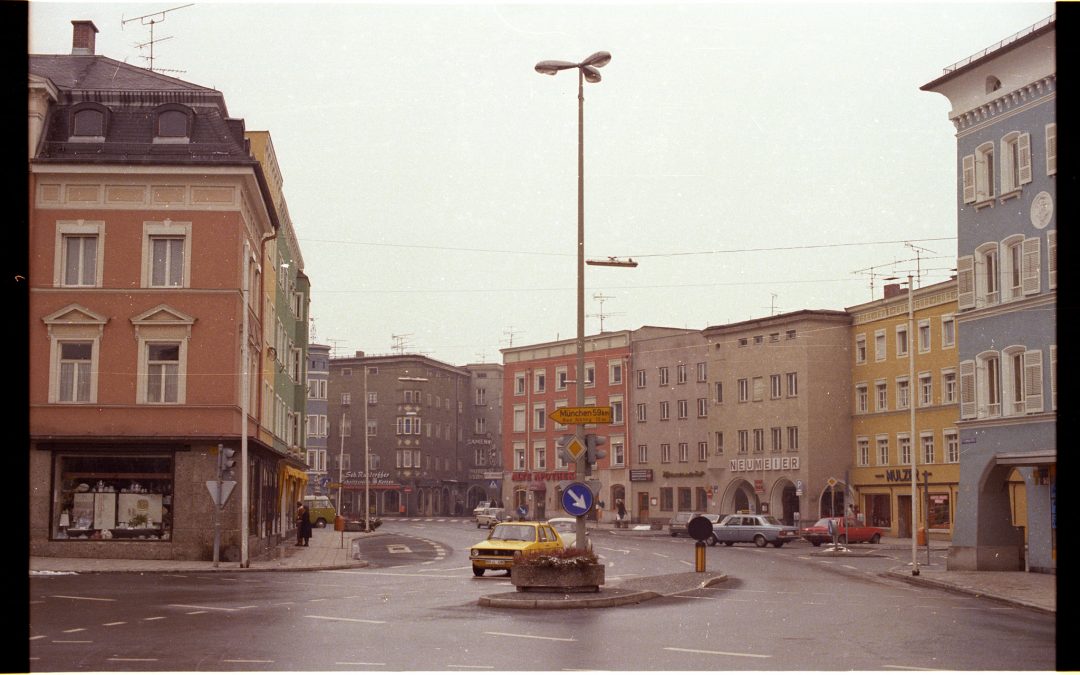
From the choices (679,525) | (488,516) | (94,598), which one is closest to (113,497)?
(94,598)

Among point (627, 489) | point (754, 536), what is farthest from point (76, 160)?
point (627, 489)

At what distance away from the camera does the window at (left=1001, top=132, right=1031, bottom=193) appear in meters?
33.8

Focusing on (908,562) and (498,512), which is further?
(498,512)

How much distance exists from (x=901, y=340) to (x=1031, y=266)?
115 feet

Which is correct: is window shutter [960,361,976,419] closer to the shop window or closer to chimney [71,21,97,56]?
the shop window

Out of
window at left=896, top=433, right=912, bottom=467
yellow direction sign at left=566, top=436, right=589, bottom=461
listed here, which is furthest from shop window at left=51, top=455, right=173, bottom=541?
window at left=896, top=433, right=912, bottom=467

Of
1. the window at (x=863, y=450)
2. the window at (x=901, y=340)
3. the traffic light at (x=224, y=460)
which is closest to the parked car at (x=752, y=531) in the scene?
the window at (x=863, y=450)

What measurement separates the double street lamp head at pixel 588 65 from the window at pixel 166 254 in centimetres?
1647

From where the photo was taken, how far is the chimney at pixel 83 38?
4253 centimetres

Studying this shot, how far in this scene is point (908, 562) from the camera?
41938 mm

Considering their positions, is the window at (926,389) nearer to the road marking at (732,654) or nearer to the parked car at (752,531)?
the parked car at (752,531)

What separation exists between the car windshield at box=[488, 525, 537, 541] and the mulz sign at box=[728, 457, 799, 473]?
42.2 m
